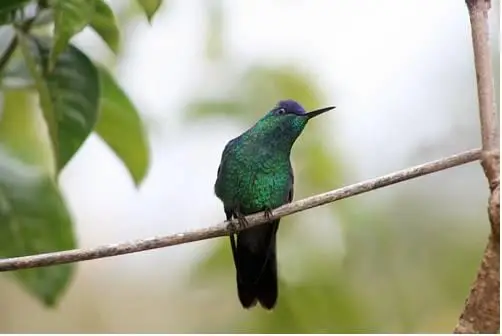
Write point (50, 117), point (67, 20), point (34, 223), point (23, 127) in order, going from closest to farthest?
point (67, 20) < point (50, 117) < point (34, 223) < point (23, 127)

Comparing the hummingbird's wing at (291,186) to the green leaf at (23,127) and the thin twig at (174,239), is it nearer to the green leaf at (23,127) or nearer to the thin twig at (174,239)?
the thin twig at (174,239)

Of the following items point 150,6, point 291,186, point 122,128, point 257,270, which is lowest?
point 257,270

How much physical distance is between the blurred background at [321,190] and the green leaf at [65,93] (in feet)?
0.71

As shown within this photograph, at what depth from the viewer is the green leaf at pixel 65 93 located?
3.40ft

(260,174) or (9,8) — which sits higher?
(9,8)

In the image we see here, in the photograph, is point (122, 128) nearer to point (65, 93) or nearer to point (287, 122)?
point (65, 93)

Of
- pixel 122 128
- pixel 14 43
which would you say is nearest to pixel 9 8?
pixel 14 43

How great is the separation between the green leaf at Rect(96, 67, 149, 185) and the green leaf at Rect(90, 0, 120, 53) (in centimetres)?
7

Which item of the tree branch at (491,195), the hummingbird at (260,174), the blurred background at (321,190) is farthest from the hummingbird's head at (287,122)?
the tree branch at (491,195)

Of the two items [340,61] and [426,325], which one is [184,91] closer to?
[340,61]

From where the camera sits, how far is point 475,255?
3.91 feet

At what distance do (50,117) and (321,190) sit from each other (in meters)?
0.43

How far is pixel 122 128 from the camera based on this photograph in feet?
3.88

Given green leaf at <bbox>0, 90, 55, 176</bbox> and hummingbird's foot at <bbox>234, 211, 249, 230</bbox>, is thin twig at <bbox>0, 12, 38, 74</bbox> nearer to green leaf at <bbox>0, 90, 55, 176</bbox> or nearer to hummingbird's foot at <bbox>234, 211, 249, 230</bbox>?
green leaf at <bbox>0, 90, 55, 176</bbox>
